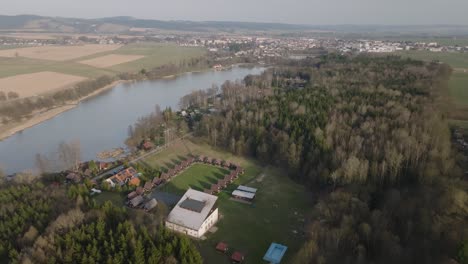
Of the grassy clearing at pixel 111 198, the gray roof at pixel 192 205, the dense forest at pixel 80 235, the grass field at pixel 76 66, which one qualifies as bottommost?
the grassy clearing at pixel 111 198

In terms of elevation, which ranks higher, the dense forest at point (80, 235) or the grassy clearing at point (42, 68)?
the grassy clearing at point (42, 68)

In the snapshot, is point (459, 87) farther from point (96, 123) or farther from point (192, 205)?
point (96, 123)

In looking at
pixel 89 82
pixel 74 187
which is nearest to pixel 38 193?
pixel 74 187

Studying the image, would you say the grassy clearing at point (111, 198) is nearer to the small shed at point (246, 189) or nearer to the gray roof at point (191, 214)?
the gray roof at point (191, 214)

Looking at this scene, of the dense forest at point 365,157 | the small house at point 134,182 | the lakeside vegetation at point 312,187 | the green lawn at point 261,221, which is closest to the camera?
the lakeside vegetation at point 312,187

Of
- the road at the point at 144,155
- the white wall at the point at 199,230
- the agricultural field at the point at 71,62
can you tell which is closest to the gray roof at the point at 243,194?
the white wall at the point at 199,230

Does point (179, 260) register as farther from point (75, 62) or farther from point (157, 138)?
point (75, 62)
